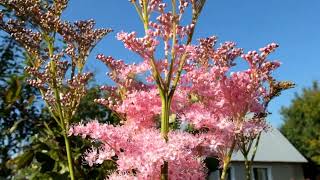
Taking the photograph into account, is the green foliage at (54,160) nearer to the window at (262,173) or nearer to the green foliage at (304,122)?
the window at (262,173)

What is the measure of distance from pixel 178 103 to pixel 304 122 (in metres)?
30.0

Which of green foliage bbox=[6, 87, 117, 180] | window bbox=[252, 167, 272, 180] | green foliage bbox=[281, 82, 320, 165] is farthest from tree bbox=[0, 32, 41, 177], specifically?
green foliage bbox=[281, 82, 320, 165]

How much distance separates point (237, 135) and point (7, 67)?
19.2 feet

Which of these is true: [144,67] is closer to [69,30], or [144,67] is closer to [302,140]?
[69,30]

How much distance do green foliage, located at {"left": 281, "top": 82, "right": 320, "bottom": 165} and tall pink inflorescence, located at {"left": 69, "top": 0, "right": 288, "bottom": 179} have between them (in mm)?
27075

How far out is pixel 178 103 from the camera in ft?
7.95

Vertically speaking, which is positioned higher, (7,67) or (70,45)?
(7,67)

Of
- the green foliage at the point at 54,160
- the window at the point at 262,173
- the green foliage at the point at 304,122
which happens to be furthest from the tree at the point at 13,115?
the green foliage at the point at 304,122

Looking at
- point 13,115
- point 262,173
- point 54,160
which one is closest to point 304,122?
point 262,173

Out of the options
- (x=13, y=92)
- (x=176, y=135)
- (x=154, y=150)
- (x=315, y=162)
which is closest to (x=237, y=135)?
(x=176, y=135)

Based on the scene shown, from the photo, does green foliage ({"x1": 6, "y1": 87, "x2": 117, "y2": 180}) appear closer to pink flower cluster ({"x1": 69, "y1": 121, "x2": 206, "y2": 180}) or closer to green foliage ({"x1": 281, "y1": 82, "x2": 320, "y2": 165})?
pink flower cluster ({"x1": 69, "y1": 121, "x2": 206, "y2": 180})

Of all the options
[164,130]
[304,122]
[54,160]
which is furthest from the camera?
[304,122]

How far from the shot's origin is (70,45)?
9.46 feet

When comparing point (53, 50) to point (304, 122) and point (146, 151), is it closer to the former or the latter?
point (146, 151)
